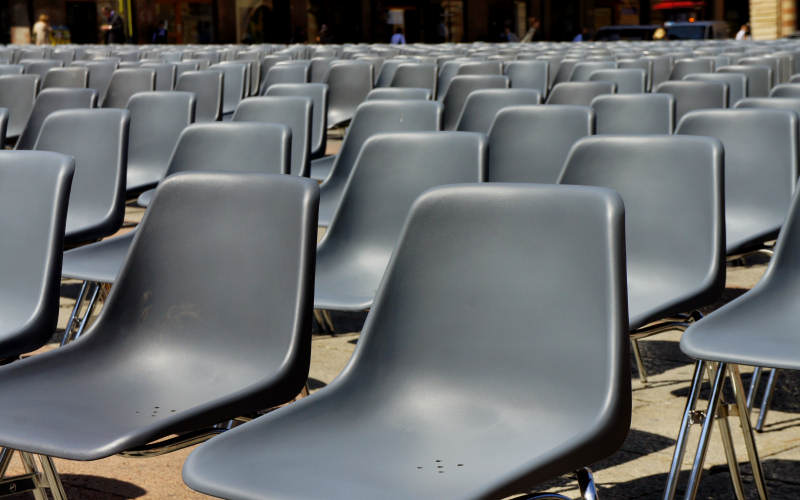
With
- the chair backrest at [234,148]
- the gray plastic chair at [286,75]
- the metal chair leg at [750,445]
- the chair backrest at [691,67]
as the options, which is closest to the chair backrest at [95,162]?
the chair backrest at [234,148]

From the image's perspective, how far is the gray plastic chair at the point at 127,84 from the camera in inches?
314

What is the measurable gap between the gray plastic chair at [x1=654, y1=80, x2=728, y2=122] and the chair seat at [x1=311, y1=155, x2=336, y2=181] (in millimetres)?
1894

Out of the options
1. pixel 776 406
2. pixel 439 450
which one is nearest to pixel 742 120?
pixel 776 406

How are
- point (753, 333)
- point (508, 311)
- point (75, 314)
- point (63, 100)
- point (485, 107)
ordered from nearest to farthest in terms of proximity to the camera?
point (508, 311)
point (753, 333)
point (75, 314)
point (485, 107)
point (63, 100)

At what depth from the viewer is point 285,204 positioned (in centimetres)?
266

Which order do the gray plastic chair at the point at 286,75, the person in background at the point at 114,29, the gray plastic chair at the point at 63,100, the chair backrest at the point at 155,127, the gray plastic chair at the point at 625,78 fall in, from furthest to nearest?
the person in background at the point at 114,29 < the gray plastic chair at the point at 286,75 < the gray plastic chair at the point at 625,78 < the gray plastic chair at the point at 63,100 < the chair backrest at the point at 155,127

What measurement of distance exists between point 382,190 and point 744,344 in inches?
63.5

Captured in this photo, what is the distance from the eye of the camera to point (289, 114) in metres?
5.62

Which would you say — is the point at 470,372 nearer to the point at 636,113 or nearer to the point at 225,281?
the point at 225,281

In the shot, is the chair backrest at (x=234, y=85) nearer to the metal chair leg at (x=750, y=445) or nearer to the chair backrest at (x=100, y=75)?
the chair backrest at (x=100, y=75)

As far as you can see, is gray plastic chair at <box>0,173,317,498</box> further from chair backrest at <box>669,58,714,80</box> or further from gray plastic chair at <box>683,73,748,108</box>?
chair backrest at <box>669,58,714,80</box>

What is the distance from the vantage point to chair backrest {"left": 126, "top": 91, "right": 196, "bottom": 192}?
589 centimetres

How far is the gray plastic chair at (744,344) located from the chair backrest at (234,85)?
712 cm

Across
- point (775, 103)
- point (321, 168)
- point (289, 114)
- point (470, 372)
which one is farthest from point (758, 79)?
point (470, 372)
